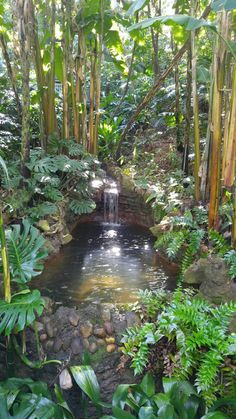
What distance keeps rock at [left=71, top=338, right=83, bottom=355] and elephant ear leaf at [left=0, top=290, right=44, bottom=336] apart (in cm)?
66

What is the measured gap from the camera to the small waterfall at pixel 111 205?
20.1ft

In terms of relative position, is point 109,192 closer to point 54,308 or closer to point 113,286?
point 113,286

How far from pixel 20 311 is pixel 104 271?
1.83 metres

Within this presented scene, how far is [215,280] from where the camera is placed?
3014mm

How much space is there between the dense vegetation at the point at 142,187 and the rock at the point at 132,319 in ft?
0.17

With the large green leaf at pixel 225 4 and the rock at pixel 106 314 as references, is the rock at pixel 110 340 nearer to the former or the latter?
the rock at pixel 106 314

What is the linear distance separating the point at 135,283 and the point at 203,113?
15.0ft

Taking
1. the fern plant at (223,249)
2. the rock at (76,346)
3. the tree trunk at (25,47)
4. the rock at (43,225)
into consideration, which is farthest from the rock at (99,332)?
the tree trunk at (25,47)

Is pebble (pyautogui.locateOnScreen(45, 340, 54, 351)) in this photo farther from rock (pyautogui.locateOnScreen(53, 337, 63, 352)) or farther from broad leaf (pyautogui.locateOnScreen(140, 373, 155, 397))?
broad leaf (pyautogui.locateOnScreen(140, 373, 155, 397))

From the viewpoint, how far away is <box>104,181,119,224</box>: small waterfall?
241 inches

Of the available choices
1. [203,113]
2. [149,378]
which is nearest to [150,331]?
[149,378]

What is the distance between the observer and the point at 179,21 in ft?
8.29

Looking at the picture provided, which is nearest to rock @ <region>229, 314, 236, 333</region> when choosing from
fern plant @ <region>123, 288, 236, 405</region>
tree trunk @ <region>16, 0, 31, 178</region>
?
fern plant @ <region>123, 288, 236, 405</region>

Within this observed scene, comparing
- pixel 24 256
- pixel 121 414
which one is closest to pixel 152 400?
pixel 121 414
